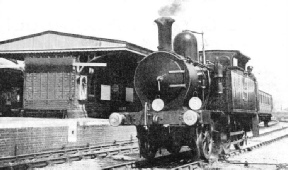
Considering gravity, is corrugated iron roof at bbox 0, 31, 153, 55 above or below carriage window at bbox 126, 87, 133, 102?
above

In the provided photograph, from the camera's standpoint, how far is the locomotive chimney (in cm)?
889

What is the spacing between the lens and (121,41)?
54.2 ft

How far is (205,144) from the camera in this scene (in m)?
9.00

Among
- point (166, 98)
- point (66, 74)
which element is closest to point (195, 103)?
point (166, 98)

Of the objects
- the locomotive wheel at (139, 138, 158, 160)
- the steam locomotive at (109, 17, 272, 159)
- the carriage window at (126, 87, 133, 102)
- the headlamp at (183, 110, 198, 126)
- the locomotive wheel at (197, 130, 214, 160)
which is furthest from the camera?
the carriage window at (126, 87, 133, 102)

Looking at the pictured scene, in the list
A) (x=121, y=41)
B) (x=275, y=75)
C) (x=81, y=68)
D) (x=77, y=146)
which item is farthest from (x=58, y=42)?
(x=275, y=75)

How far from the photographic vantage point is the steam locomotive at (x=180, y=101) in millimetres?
8242

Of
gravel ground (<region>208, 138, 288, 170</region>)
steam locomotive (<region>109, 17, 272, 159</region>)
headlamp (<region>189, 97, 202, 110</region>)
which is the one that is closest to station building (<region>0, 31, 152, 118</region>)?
steam locomotive (<region>109, 17, 272, 159</region>)

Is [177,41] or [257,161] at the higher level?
[177,41]

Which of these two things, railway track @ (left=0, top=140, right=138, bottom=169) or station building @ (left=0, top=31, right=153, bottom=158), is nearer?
railway track @ (left=0, top=140, right=138, bottom=169)

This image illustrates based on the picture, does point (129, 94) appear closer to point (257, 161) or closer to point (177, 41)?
point (177, 41)

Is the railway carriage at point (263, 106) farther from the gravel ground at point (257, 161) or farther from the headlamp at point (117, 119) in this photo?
the headlamp at point (117, 119)

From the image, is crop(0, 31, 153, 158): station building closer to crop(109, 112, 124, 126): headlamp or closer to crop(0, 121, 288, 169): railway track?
crop(0, 121, 288, 169): railway track

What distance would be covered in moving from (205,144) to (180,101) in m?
1.48
